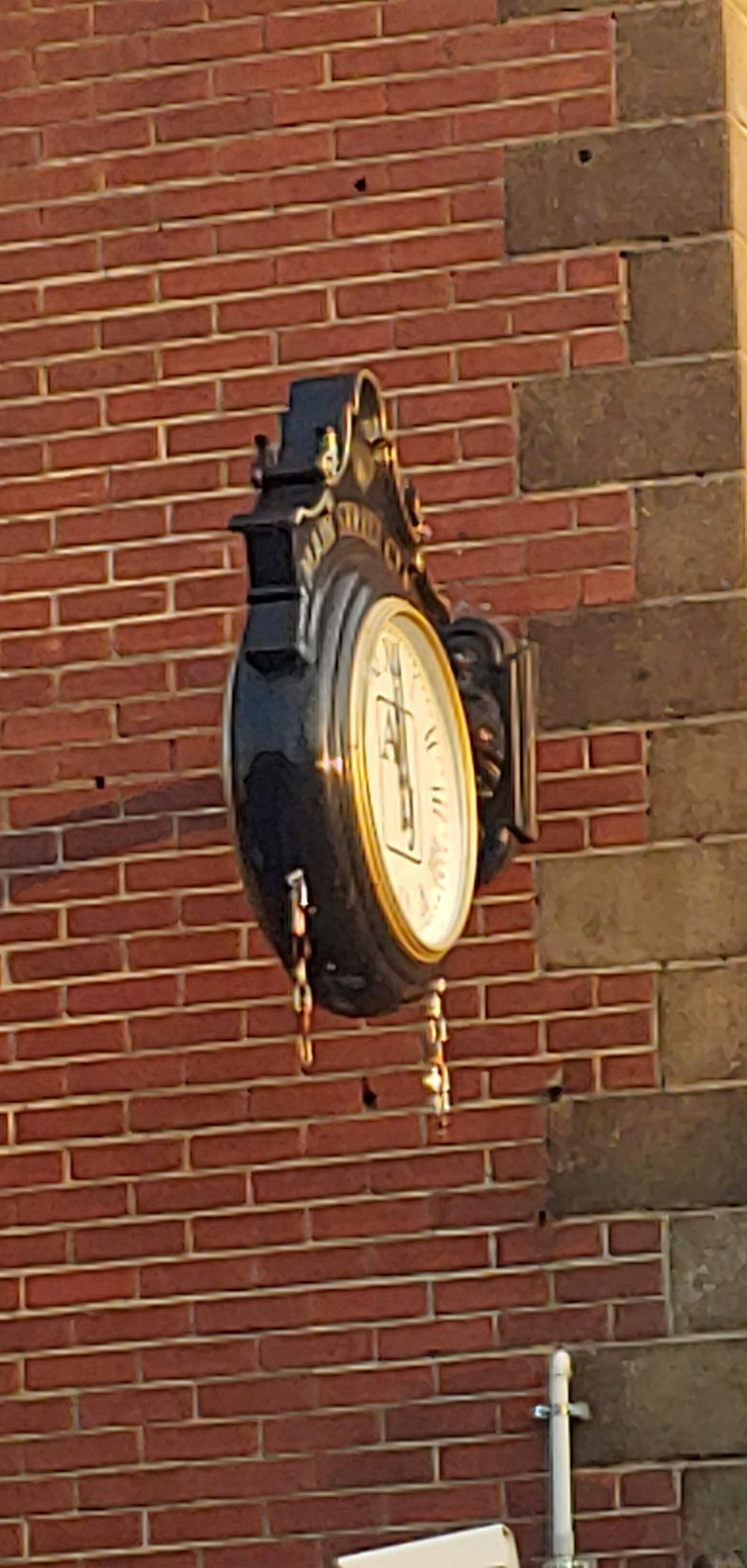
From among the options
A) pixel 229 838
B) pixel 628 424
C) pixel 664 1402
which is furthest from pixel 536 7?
pixel 664 1402

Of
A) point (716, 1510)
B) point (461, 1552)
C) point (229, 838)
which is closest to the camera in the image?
point (461, 1552)

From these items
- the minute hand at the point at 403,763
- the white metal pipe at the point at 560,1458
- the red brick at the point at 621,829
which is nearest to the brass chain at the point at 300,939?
the minute hand at the point at 403,763

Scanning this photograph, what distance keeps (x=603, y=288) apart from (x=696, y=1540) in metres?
2.24

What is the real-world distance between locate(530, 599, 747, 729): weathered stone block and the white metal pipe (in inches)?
45.0

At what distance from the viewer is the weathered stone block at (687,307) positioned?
5996mm

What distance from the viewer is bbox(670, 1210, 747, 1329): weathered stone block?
561 centimetres

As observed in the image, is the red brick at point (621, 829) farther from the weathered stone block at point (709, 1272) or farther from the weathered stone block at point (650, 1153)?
the weathered stone block at point (709, 1272)

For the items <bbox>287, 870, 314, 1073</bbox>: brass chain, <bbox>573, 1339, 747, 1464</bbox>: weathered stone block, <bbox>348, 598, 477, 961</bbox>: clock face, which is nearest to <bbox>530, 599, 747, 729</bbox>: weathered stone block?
<bbox>348, 598, 477, 961</bbox>: clock face

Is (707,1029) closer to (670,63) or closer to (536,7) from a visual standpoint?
(670,63)

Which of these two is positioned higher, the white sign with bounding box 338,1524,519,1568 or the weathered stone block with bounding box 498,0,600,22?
the weathered stone block with bounding box 498,0,600,22

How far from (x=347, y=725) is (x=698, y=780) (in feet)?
4.52

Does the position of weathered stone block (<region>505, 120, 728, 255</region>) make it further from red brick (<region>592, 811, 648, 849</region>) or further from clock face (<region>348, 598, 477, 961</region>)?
clock face (<region>348, 598, 477, 961</region>)

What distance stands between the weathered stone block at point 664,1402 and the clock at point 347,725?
954 mm

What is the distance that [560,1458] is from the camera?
5.54 meters
